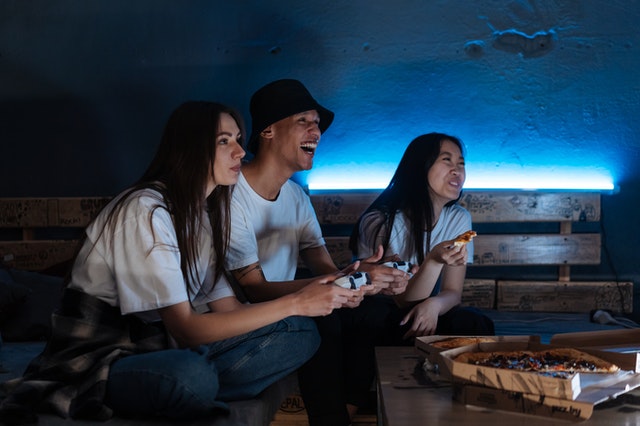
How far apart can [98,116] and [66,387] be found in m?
2.29

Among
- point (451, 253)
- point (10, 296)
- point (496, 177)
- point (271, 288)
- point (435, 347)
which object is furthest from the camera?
point (496, 177)

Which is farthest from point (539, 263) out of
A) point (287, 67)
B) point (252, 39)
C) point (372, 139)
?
point (252, 39)

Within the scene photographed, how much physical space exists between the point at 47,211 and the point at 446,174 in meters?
2.15

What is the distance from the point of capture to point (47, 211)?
345cm

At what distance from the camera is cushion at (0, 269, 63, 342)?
104 inches

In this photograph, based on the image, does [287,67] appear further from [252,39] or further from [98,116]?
[98,116]

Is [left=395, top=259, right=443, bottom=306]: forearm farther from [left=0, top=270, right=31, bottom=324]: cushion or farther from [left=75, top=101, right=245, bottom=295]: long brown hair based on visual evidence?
[left=0, top=270, right=31, bottom=324]: cushion

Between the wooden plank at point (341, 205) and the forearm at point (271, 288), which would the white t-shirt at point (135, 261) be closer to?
the forearm at point (271, 288)

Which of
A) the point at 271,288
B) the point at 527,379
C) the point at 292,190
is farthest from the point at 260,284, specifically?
the point at 527,379

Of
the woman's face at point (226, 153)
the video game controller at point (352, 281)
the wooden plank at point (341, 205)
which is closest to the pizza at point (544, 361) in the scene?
the video game controller at point (352, 281)

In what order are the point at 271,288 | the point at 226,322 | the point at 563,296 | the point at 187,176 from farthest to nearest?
the point at 563,296, the point at 271,288, the point at 187,176, the point at 226,322

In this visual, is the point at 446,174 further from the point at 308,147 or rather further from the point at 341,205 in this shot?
the point at 341,205

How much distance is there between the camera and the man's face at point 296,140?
8.04 feet

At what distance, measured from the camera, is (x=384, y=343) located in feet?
7.53
